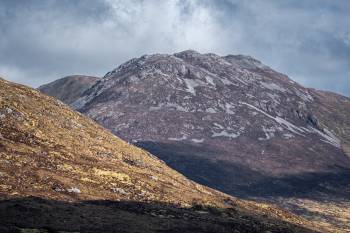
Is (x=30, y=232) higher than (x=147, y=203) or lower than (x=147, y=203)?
lower

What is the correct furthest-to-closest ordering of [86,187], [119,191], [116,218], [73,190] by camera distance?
[119,191] < [86,187] < [73,190] < [116,218]

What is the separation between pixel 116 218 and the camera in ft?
187

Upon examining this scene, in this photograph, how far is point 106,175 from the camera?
7606 cm

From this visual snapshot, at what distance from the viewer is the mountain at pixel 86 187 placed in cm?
5369

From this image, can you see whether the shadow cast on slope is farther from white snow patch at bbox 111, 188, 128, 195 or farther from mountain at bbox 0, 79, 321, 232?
white snow patch at bbox 111, 188, 128, 195

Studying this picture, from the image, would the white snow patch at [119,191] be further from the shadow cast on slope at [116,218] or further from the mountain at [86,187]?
the shadow cast on slope at [116,218]

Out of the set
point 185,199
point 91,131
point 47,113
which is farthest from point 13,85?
point 185,199

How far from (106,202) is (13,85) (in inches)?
1656

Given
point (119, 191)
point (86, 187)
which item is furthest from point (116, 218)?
point (119, 191)

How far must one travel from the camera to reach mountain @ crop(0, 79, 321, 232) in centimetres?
5369

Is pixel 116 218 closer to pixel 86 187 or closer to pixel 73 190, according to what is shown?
pixel 73 190

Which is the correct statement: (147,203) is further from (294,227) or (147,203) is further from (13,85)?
(13,85)

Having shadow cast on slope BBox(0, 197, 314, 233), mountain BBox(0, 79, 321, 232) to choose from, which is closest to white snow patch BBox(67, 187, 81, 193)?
Result: mountain BBox(0, 79, 321, 232)

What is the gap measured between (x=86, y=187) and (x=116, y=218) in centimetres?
1254
